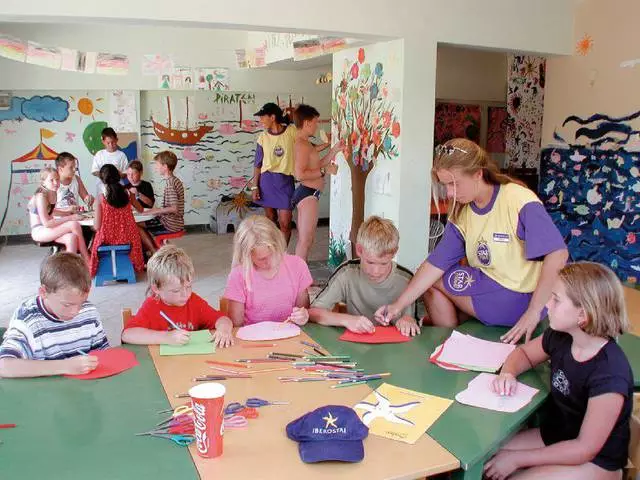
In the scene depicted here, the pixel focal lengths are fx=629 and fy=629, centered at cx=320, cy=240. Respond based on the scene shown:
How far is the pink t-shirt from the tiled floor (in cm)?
184

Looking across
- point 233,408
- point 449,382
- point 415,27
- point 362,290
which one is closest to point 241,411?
point 233,408

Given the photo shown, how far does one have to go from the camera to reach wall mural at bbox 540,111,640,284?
4.83m

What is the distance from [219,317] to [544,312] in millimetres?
1273

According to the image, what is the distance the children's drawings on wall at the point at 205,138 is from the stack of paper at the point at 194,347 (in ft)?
21.2

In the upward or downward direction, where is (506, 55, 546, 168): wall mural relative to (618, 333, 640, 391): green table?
upward

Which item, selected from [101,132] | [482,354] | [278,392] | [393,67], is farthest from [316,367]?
[101,132]

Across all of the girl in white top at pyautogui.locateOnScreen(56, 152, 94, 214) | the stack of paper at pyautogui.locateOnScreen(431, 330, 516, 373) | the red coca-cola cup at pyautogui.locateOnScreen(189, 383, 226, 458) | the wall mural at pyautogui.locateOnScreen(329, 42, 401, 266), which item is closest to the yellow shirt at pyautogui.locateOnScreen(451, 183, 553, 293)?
the stack of paper at pyautogui.locateOnScreen(431, 330, 516, 373)

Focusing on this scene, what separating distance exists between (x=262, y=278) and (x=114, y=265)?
3.43 metres

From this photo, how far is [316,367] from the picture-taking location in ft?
6.54

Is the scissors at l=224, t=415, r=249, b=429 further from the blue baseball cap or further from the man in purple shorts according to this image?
the man in purple shorts

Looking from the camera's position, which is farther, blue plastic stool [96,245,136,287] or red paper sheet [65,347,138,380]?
blue plastic stool [96,245,136,287]

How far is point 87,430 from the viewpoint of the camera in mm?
1566

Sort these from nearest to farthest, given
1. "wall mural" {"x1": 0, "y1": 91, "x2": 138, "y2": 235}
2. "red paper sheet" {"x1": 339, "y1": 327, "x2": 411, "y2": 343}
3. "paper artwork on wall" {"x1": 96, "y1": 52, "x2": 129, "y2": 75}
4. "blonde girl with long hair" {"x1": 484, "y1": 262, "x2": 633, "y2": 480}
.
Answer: "blonde girl with long hair" {"x1": 484, "y1": 262, "x2": 633, "y2": 480} < "red paper sheet" {"x1": 339, "y1": 327, "x2": 411, "y2": 343} < "paper artwork on wall" {"x1": 96, "y1": 52, "x2": 129, "y2": 75} < "wall mural" {"x1": 0, "y1": 91, "x2": 138, "y2": 235}

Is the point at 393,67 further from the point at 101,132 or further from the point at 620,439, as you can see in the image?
the point at 101,132
